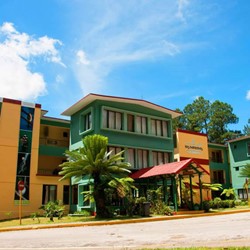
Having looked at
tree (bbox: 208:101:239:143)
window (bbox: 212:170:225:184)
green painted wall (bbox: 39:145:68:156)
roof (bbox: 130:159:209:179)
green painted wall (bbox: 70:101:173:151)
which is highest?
tree (bbox: 208:101:239:143)

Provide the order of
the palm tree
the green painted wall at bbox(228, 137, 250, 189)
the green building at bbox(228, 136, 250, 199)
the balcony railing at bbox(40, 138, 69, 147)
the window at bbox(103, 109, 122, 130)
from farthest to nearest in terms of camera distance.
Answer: the green painted wall at bbox(228, 137, 250, 189) → the green building at bbox(228, 136, 250, 199) → the balcony railing at bbox(40, 138, 69, 147) → the window at bbox(103, 109, 122, 130) → the palm tree

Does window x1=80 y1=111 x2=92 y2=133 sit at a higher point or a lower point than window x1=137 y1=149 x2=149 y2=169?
higher

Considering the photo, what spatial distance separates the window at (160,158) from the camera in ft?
103

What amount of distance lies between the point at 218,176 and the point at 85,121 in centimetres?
2630

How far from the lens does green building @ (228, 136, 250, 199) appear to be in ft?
146

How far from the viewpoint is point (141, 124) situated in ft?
103

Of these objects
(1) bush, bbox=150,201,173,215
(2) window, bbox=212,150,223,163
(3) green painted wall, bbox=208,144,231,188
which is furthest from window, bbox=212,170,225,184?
(1) bush, bbox=150,201,173,215

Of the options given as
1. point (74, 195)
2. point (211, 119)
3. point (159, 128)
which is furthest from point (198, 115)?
point (74, 195)

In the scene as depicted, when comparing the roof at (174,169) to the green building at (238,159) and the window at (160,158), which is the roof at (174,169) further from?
the green building at (238,159)

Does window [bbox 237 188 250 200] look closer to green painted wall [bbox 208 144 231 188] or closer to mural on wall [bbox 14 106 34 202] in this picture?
green painted wall [bbox 208 144 231 188]

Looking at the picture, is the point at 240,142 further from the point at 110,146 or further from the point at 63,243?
the point at 63,243

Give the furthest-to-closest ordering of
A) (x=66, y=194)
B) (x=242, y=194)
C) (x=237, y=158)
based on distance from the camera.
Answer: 1. (x=237, y=158)
2. (x=242, y=194)
3. (x=66, y=194)

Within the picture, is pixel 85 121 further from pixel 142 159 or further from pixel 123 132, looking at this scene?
pixel 142 159

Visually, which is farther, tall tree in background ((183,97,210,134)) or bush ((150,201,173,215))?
tall tree in background ((183,97,210,134))
